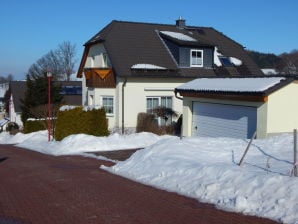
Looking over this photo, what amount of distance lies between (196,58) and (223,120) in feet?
40.8

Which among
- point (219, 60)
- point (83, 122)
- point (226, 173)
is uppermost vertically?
point (219, 60)

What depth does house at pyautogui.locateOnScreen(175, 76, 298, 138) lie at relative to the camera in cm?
1633

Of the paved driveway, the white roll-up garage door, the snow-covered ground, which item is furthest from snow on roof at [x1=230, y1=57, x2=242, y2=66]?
the paved driveway

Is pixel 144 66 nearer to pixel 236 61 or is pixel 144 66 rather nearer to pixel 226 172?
pixel 236 61

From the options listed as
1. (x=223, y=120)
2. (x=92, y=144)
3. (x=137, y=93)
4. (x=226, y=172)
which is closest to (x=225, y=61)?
(x=137, y=93)

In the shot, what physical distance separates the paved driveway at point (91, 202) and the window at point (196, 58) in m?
19.0

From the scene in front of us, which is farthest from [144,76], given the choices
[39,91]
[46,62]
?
[46,62]

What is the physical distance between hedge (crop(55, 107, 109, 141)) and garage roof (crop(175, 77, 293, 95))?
3.88 m

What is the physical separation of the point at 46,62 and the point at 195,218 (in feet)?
300

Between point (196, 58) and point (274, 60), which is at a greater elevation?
point (274, 60)

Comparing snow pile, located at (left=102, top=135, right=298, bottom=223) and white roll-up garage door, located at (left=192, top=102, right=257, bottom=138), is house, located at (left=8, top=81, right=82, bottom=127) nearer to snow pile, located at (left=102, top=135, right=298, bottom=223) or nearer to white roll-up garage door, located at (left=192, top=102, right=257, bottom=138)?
white roll-up garage door, located at (left=192, top=102, right=257, bottom=138)

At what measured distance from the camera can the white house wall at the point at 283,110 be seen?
53.6ft

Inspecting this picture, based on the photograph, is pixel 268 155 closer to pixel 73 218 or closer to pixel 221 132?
pixel 73 218

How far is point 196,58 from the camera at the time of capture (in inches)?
1204
